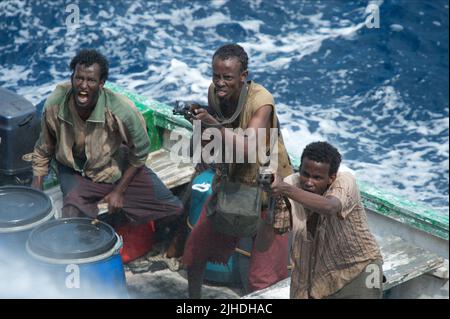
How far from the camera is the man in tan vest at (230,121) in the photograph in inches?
177

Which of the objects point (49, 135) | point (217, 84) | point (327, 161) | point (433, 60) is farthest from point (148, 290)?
point (433, 60)

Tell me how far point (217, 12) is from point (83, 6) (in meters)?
2.92

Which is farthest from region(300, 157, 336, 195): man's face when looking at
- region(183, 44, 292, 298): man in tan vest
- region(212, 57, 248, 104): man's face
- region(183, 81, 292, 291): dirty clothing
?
region(212, 57, 248, 104): man's face

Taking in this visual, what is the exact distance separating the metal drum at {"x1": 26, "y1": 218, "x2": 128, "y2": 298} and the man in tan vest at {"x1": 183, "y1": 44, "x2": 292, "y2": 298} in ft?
1.91

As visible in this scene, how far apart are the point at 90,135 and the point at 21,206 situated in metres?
0.73

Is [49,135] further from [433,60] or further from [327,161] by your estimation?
[433,60]

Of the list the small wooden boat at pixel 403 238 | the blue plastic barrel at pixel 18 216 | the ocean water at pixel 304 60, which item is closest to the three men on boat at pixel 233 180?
the blue plastic barrel at pixel 18 216

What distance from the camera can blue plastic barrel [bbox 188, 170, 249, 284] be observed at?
5797 mm

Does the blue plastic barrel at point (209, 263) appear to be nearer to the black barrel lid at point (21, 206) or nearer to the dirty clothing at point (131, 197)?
the dirty clothing at point (131, 197)

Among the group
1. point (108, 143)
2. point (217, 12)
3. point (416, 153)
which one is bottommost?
point (416, 153)

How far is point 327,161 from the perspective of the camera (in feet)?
13.1

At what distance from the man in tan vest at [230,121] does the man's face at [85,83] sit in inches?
37.1
